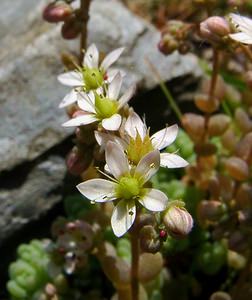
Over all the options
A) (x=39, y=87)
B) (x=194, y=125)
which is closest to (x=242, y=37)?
(x=194, y=125)

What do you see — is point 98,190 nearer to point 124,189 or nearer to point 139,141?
point 124,189

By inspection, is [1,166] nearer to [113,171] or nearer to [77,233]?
[77,233]

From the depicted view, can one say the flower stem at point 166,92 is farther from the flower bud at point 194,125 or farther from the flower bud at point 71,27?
the flower bud at point 71,27

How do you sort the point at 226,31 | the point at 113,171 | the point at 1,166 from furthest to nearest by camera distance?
1. the point at 1,166
2. the point at 226,31
3. the point at 113,171

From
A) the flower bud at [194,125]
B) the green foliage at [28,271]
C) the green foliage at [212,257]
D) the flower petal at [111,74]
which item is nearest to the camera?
the flower petal at [111,74]

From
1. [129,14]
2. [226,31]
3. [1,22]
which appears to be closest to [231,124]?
[129,14]

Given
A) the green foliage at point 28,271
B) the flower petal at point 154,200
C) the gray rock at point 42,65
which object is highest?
the flower petal at point 154,200

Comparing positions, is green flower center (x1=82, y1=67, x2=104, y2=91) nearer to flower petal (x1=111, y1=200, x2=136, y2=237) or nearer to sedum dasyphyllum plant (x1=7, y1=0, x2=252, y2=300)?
sedum dasyphyllum plant (x1=7, y1=0, x2=252, y2=300)

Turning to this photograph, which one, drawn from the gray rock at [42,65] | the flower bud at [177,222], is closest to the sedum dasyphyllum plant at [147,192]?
the flower bud at [177,222]
